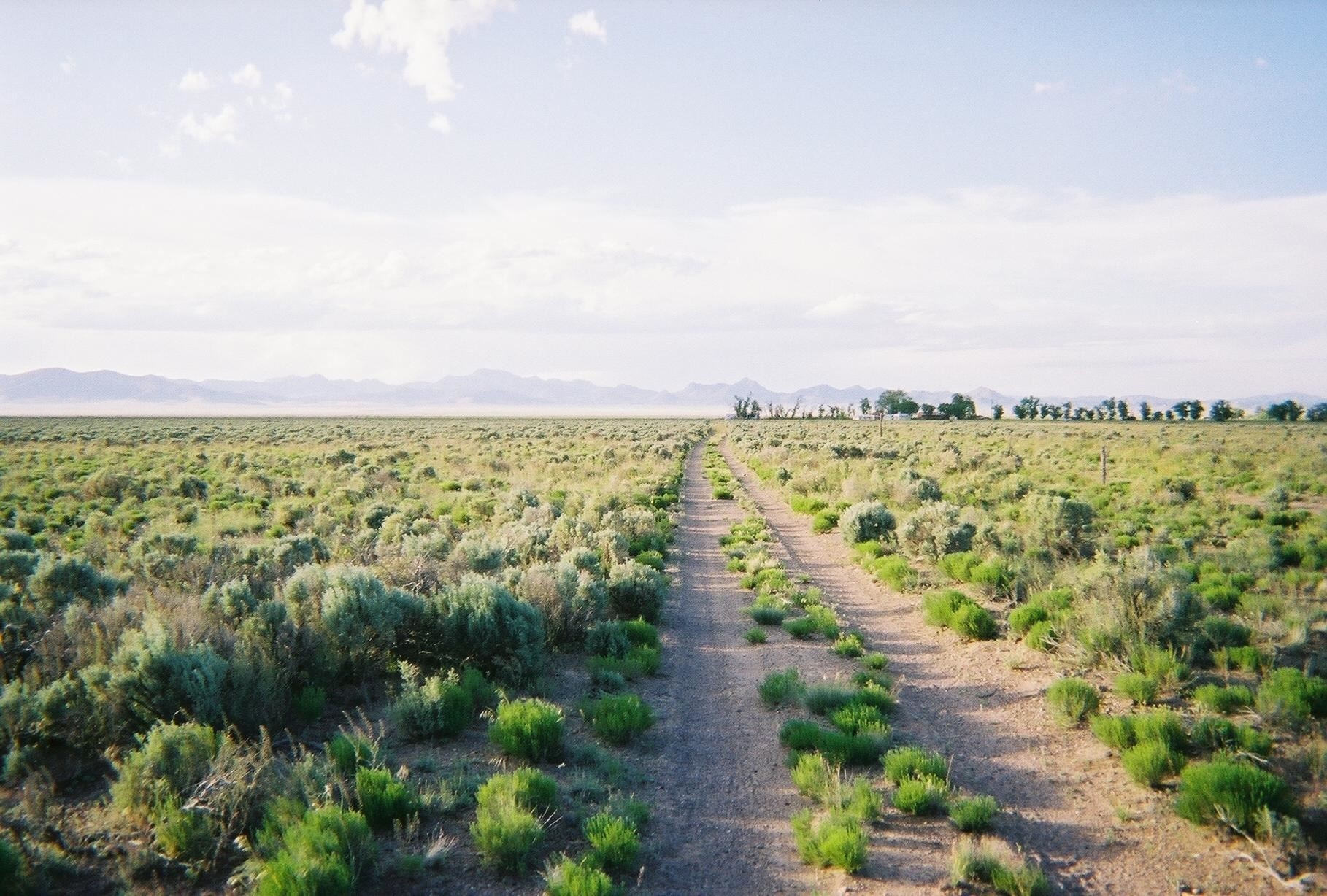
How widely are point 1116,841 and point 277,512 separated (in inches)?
733

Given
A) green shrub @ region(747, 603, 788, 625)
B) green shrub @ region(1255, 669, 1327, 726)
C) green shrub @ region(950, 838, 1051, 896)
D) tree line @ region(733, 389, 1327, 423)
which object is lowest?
green shrub @ region(747, 603, 788, 625)

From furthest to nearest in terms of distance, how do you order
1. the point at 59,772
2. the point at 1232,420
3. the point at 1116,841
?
→ the point at 1232,420
the point at 59,772
the point at 1116,841

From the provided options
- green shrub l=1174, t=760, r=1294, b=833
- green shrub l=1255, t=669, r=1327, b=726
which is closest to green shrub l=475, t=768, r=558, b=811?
green shrub l=1174, t=760, r=1294, b=833

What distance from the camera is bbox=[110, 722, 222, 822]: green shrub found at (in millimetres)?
4395

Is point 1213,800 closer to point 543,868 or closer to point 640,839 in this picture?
point 640,839

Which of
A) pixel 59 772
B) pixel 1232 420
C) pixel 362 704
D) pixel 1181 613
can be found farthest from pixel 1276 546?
pixel 1232 420

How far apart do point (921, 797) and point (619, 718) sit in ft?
8.82

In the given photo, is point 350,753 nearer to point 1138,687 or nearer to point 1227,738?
point 1227,738

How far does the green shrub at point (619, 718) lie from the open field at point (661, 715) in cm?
4

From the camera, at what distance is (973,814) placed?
16.0ft

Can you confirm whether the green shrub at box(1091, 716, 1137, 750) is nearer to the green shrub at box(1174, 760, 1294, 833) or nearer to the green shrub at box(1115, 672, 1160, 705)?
the green shrub at box(1115, 672, 1160, 705)

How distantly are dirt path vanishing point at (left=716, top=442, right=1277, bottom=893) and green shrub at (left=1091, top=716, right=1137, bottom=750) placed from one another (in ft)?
0.37

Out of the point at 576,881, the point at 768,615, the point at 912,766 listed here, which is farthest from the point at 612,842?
the point at 768,615

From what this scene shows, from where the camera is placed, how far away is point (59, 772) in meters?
5.18
